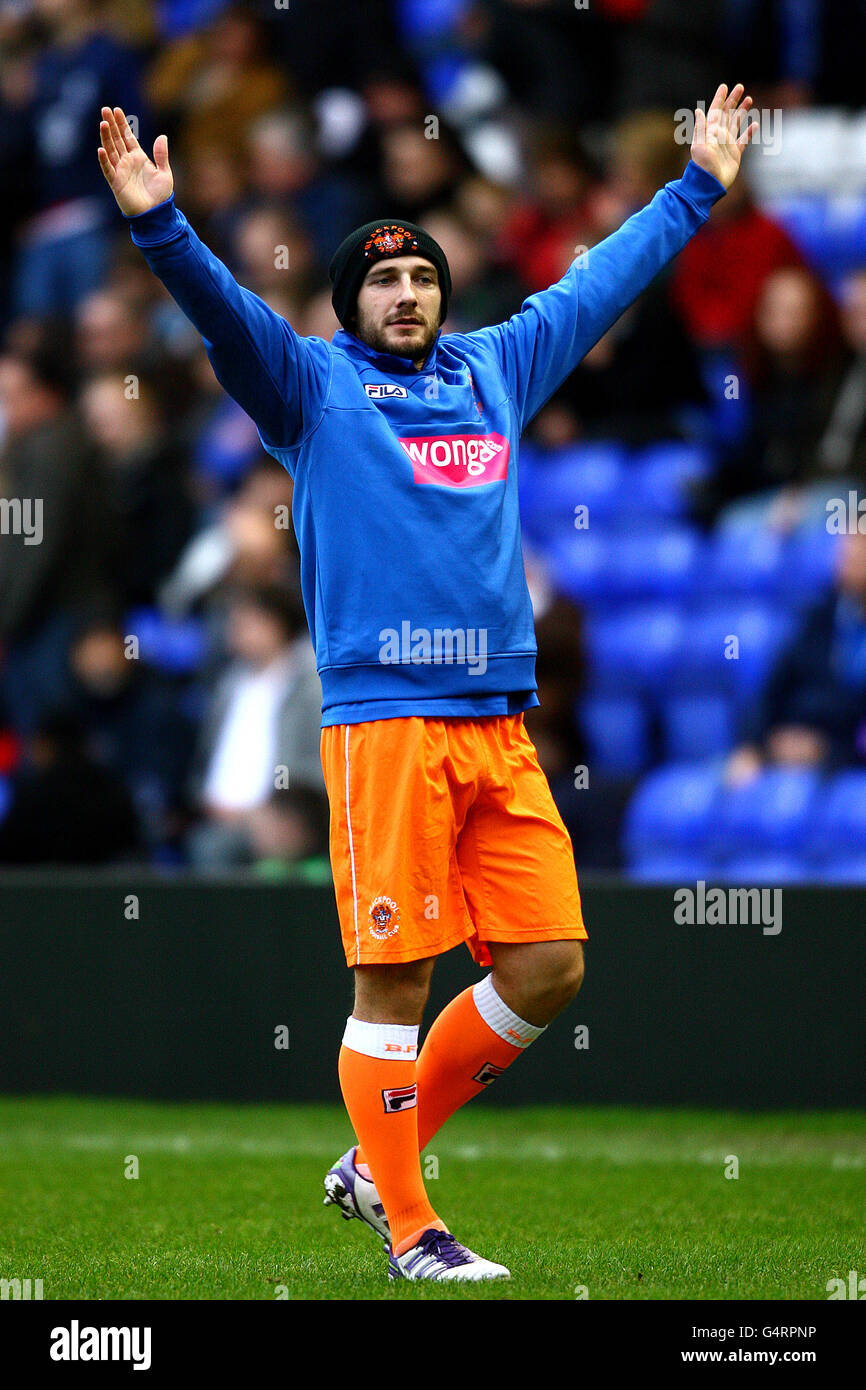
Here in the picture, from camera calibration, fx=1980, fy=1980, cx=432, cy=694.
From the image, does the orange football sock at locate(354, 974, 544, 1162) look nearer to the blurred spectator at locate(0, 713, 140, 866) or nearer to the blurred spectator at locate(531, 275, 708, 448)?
the blurred spectator at locate(0, 713, 140, 866)

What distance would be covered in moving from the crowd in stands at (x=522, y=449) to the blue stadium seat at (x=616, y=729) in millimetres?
19

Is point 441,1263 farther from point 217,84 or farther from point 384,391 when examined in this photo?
point 217,84

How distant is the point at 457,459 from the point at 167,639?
17.9ft

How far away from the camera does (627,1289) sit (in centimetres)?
394

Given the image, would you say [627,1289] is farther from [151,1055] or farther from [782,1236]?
[151,1055]

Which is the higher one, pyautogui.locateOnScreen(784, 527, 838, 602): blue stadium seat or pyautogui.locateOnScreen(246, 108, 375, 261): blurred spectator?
pyautogui.locateOnScreen(246, 108, 375, 261): blurred spectator

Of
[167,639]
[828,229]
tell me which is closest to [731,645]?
[828,229]

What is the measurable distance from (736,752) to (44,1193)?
3539mm

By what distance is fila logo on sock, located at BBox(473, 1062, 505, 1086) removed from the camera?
4.32 m

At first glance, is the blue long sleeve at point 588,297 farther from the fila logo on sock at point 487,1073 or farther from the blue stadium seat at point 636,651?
the blue stadium seat at point 636,651

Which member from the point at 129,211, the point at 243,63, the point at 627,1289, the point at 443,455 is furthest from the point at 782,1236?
the point at 243,63

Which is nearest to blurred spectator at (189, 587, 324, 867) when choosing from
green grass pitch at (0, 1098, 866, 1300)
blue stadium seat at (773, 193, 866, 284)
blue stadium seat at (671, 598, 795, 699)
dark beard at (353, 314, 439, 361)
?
green grass pitch at (0, 1098, 866, 1300)

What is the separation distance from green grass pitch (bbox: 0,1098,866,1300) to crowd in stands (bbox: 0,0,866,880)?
3.91 ft

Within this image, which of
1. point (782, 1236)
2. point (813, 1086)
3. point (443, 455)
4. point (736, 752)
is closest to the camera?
point (443, 455)
